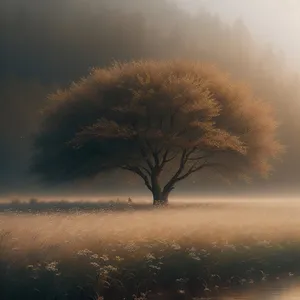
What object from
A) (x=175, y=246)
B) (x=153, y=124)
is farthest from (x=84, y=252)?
(x=153, y=124)

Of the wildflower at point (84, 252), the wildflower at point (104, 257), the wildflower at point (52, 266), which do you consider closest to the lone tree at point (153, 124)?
the wildflower at point (84, 252)

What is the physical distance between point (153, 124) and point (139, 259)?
86.7ft

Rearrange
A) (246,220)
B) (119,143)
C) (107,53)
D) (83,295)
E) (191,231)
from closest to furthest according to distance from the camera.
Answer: (83,295) < (191,231) < (246,220) < (119,143) < (107,53)

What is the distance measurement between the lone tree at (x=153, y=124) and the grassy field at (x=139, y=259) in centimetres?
1624

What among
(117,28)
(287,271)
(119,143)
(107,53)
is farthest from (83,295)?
(117,28)

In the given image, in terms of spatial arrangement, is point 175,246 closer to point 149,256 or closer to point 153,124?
point 149,256

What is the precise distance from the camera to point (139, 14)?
101 metres

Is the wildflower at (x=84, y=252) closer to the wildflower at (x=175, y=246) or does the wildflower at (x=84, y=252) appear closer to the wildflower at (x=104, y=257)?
the wildflower at (x=104, y=257)

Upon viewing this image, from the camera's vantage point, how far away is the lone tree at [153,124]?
4472cm

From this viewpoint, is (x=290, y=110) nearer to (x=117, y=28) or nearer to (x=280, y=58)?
(x=280, y=58)

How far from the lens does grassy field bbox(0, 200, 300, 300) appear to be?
1769 centimetres

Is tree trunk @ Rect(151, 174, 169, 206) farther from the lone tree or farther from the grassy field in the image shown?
the grassy field

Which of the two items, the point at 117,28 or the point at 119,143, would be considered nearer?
the point at 119,143

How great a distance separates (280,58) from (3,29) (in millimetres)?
50600
